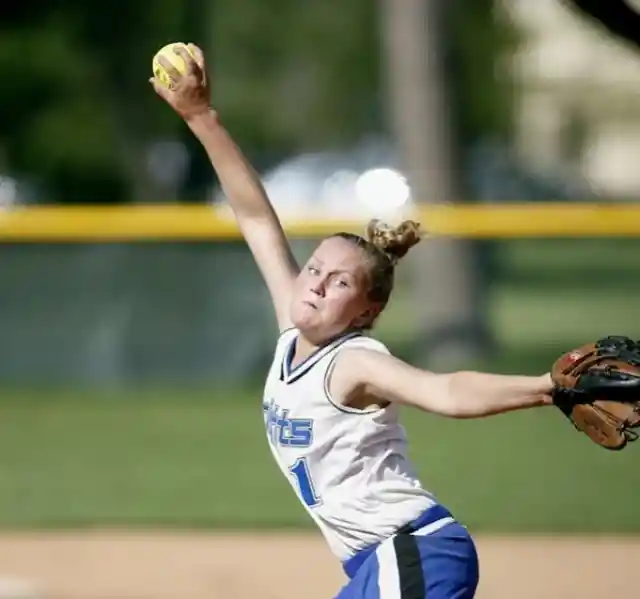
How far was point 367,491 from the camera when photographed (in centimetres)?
362

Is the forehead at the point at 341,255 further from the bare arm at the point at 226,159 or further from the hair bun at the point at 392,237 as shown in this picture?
the bare arm at the point at 226,159

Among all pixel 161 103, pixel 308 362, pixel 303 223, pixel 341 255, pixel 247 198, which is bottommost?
pixel 308 362

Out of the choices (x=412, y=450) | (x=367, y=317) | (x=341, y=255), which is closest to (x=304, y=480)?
(x=367, y=317)

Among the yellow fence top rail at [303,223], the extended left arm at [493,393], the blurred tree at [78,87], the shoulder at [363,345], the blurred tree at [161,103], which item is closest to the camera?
Result: the extended left arm at [493,393]

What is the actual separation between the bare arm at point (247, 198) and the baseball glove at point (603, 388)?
1.15 metres

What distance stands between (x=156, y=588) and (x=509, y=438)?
3.93 meters

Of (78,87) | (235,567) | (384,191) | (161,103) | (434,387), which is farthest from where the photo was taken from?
(78,87)

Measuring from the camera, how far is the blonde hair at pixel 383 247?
12.2 feet

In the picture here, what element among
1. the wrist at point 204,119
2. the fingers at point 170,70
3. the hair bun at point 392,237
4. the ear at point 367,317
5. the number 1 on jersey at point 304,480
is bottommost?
the number 1 on jersey at point 304,480

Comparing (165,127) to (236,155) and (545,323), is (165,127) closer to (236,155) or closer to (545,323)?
(545,323)

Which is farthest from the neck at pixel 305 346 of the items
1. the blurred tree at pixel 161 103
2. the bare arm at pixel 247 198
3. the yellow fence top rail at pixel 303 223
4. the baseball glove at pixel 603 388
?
the blurred tree at pixel 161 103

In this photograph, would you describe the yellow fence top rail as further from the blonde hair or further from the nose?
the nose

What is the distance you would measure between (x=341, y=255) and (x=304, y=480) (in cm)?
52

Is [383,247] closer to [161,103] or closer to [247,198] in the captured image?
[247,198]
